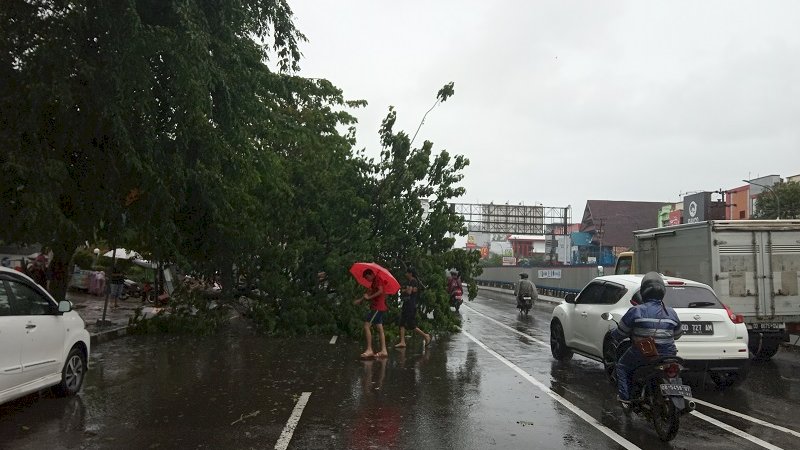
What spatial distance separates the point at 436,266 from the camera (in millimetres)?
16547

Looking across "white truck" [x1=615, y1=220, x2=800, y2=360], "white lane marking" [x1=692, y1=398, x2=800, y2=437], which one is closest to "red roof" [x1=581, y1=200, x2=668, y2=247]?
"white truck" [x1=615, y1=220, x2=800, y2=360]

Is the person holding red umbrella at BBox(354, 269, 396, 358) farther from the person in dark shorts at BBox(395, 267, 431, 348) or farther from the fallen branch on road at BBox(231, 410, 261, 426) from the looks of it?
the fallen branch on road at BBox(231, 410, 261, 426)

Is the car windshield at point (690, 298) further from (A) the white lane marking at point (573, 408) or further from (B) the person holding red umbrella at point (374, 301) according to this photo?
(B) the person holding red umbrella at point (374, 301)

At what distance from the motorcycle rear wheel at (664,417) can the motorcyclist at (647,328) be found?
43 cm

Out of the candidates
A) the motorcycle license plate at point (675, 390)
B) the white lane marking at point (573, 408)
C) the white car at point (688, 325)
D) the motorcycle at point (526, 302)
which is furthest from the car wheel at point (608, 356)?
the motorcycle at point (526, 302)

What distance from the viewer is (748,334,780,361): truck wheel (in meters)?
12.1

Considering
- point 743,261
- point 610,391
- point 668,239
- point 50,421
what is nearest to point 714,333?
point 610,391

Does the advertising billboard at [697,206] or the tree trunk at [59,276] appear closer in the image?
the tree trunk at [59,276]

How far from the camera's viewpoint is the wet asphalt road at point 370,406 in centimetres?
635

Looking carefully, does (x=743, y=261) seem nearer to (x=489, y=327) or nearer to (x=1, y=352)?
(x=489, y=327)

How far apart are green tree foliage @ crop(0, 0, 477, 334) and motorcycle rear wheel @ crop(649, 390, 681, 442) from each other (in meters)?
8.15

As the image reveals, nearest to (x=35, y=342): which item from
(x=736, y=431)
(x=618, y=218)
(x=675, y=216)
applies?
(x=736, y=431)

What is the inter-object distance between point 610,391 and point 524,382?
1.27 meters

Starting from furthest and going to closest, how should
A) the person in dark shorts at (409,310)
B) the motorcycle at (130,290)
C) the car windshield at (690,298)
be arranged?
the motorcycle at (130,290), the person in dark shorts at (409,310), the car windshield at (690,298)
